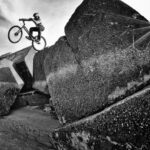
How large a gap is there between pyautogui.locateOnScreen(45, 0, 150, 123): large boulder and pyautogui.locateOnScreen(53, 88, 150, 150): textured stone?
174 mm

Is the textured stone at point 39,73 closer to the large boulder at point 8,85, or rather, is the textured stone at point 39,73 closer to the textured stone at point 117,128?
the large boulder at point 8,85

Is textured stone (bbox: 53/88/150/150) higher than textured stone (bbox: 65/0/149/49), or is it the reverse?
textured stone (bbox: 65/0/149/49)

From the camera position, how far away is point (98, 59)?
6.86 feet

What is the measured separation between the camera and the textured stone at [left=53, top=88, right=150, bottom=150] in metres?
1.55

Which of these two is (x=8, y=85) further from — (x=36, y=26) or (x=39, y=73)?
(x=36, y=26)

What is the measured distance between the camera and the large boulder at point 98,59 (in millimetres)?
1863

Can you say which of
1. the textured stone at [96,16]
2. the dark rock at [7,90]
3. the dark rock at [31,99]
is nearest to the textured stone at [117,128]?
the textured stone at [96,16]

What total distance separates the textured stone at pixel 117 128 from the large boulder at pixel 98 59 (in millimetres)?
174

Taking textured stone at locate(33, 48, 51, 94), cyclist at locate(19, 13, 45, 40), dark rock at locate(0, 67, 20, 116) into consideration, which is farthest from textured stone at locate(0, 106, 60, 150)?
cyclist at locate(19, 13, 45, 40)

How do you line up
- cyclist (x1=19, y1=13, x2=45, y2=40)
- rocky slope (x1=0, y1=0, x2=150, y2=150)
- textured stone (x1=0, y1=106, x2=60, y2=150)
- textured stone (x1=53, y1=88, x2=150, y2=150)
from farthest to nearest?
cyclist (x1=19, y1=13, x2=45, y2=40), textured stone (x1=0, y1=106, x2=60, y2=150), rocky slope (x1=0, y1=0, x2=150, y2=150), textured stone (x1=53, y1=88, x2=150, y2=150)

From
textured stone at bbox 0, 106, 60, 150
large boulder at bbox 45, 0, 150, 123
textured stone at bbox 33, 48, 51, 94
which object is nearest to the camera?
large boulder at bbox 45, 0, 150, 123

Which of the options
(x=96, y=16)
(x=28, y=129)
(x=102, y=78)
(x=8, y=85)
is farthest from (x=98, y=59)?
(x=8, y=85)

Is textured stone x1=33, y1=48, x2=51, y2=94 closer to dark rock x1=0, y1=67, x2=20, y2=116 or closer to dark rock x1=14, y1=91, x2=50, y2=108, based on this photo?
dark rock x1=14, y1=91, x2=50, y2=108

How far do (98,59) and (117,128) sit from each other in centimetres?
77
